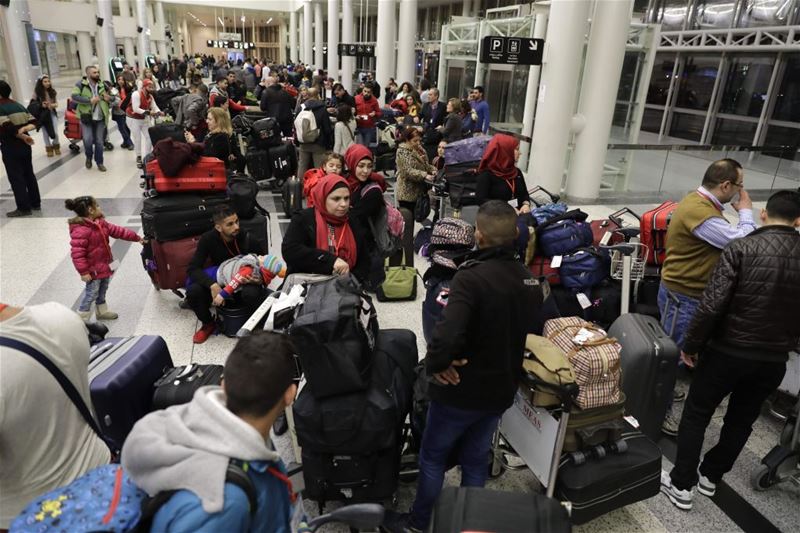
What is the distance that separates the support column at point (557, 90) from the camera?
791 cm

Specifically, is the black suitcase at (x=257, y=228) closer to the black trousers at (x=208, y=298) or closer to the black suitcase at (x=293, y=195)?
the black trousers at (x=208, y=298)

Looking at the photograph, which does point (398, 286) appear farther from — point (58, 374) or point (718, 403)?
point (58, 374)

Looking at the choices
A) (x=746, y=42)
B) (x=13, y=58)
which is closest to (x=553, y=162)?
(x=746, y=42)

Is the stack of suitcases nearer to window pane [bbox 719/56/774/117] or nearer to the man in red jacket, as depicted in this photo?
the man in red jacket

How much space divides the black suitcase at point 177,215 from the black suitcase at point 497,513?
366cm

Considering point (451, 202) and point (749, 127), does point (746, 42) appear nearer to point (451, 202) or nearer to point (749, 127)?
point (749, 127)

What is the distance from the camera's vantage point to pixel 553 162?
879cm

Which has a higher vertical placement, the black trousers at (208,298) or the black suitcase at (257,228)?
the black suitcase at (257,228)

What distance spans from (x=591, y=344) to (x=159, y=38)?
160 ft

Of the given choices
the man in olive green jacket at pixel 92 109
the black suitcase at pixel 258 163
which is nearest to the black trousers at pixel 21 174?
the man in olive green jacket at pixel 92 109

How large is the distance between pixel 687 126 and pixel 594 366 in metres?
17.8

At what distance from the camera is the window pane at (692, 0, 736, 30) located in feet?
48.3

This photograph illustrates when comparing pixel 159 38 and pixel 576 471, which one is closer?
pixel 576 471

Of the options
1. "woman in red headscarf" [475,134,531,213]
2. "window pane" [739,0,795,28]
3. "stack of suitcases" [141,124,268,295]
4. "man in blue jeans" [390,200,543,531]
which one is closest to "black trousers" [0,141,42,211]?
"stack of suitcases" [141,124,268,295]
